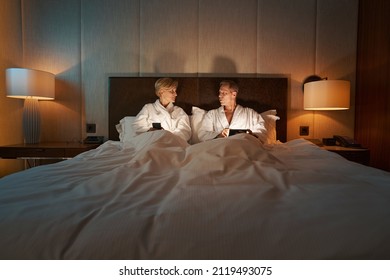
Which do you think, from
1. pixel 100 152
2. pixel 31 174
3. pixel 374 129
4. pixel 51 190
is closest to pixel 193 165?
pixel 51 190

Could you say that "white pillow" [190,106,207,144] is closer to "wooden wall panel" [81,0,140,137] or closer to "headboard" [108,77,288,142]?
"headboard" [108,77,288,142]

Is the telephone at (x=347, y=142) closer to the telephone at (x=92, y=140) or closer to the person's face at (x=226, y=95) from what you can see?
the person's face at (x=226, y=95)

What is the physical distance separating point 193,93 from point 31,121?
1673 mm

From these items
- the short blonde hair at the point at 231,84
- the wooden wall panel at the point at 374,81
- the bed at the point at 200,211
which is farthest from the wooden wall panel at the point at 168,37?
the wooden wall panel at the point at 374,81

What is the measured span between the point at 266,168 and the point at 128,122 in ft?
5.42

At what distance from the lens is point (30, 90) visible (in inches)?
88.8

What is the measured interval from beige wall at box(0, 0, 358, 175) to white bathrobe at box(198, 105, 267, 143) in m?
0.56

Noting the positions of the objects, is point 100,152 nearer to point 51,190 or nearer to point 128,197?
point 51,190

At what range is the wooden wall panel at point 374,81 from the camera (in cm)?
230

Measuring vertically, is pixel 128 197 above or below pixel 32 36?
below

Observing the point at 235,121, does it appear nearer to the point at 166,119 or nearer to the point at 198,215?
the point at 166,119

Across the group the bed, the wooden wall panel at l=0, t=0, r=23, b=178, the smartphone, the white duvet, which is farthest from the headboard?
the white duvet

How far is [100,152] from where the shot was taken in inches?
66.0

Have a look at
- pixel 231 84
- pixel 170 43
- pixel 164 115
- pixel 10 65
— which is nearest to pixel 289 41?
pixel 231 84
